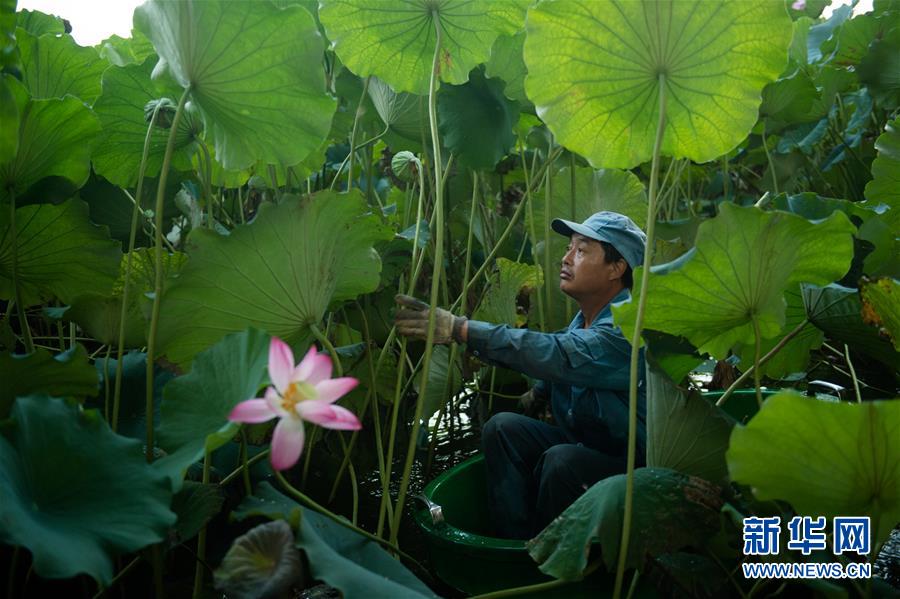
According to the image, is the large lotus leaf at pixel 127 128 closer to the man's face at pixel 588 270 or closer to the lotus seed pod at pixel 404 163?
the lotus seed pod at pixel 404 163

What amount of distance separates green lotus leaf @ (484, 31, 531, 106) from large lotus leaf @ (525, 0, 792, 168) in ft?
1.41

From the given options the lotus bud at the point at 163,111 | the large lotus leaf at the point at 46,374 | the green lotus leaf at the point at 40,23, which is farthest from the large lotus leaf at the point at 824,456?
the green lotus leaf at the point at 40,23

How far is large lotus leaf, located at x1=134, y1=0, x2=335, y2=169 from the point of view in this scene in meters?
0.99

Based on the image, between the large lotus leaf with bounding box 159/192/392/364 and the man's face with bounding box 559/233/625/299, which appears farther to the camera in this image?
the man's face with bounding box 559/233/625/299

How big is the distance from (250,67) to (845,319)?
930mm

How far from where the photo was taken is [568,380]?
1270 millimetres

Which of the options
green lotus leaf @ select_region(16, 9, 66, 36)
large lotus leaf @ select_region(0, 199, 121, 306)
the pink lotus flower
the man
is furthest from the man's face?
green lotus leaf @ select_region(16, 9, 66, 36)

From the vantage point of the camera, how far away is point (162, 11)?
990mm

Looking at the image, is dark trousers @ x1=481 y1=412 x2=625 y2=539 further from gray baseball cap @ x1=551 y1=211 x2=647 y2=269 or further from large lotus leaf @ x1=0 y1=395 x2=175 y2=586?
large lotus leaf @ x1=0 y1=395 x2=175 y2=586

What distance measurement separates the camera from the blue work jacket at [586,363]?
1.24 metres

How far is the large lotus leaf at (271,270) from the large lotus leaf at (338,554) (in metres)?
0.25

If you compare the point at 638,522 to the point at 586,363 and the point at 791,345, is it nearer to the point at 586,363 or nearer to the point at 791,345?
the point at 586,363

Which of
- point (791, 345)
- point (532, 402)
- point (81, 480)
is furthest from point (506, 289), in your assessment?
point (81, 480)

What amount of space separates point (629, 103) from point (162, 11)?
0.61 metres
